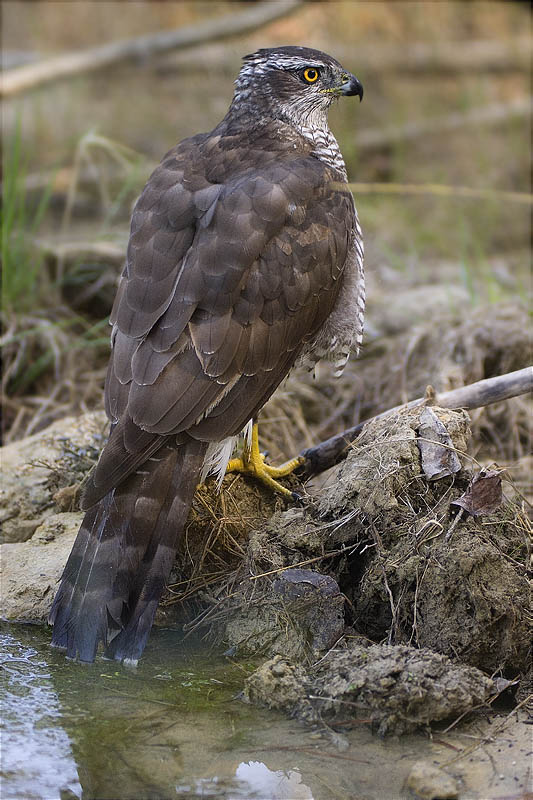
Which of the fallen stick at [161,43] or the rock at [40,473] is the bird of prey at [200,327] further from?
the fallen stick at [161,43]

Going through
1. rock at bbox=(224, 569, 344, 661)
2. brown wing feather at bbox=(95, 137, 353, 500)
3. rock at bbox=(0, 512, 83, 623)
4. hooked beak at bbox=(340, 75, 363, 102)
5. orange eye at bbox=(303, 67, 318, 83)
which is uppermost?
orange eye at bbox=(303, 67, 318, 83)

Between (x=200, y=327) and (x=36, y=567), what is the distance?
1.07m

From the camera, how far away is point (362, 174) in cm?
855

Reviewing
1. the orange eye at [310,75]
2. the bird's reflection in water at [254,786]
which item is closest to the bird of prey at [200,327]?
the orange eye at [310,75]

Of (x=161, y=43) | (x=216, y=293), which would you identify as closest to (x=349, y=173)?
(x=216, y=293)

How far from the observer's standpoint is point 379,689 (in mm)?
2627

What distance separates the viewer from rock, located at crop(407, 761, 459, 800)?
2.29 m

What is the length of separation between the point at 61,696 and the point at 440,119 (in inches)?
318

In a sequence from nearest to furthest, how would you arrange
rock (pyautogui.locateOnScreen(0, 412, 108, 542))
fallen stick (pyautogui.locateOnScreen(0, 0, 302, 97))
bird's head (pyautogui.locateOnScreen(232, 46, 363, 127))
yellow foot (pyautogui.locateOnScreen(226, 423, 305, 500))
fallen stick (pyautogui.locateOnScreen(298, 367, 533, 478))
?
1. fallen stick (pyautogui.locateOnScreen(298, 367, 533, 478))
2. yellow foot (pyautogui.locateOnScreen(226, 423, 305, 500))
3. rock (pyautogui.locateOnScreen(0, 412, 108, 542))
4. bird's head (pyautogui.locateOnScreen(232, 46, 363, 127))
5. fallen stick (pyautogui.locateOnScreen(0, 0, 302, 97))

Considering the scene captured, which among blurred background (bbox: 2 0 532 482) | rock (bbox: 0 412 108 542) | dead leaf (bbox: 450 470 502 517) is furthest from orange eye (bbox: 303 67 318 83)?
dead leaf (bbox: 450 470 502 517)

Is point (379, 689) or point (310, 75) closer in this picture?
point (379, 689)

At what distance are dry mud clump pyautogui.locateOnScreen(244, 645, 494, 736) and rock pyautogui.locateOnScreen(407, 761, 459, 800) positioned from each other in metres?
0.21

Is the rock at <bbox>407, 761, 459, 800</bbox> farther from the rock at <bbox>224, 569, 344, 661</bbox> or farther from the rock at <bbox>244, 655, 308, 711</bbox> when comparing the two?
the rock at <bbox>224, 569, 344, 661</bbox>

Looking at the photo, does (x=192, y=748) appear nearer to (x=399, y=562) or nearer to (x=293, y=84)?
(x=399, y=562)
